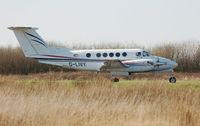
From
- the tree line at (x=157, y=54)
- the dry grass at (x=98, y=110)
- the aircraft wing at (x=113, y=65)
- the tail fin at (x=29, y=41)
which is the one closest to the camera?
the dry grass at (x=98, y=110)

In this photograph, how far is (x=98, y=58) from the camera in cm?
3653

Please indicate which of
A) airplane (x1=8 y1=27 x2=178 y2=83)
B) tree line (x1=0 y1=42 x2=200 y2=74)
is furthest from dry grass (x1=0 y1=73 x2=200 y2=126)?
tree line (x1=0 y1=42 x2=200 y2=74)

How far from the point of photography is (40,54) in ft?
122

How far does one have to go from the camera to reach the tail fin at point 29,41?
3759 centimetres

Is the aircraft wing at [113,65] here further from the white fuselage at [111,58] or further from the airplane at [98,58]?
the white fuselage at [111,58]

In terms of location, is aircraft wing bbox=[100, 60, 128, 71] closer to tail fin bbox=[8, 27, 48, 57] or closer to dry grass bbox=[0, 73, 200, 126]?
tail fin bbox=[8, 27, 48, 57]

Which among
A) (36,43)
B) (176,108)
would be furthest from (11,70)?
(176,108)

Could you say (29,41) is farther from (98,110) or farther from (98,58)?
(98,110)

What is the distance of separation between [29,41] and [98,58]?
18.2ft

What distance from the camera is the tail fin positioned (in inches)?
1480

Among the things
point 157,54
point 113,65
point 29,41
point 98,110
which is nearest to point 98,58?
point 113,65

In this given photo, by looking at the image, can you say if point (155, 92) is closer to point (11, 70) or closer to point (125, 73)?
point (125, 73)

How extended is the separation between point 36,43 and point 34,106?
28.0 m

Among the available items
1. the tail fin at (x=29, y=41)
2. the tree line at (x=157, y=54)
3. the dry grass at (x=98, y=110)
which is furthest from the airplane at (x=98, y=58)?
the dry grass at (x=98, y=110)
